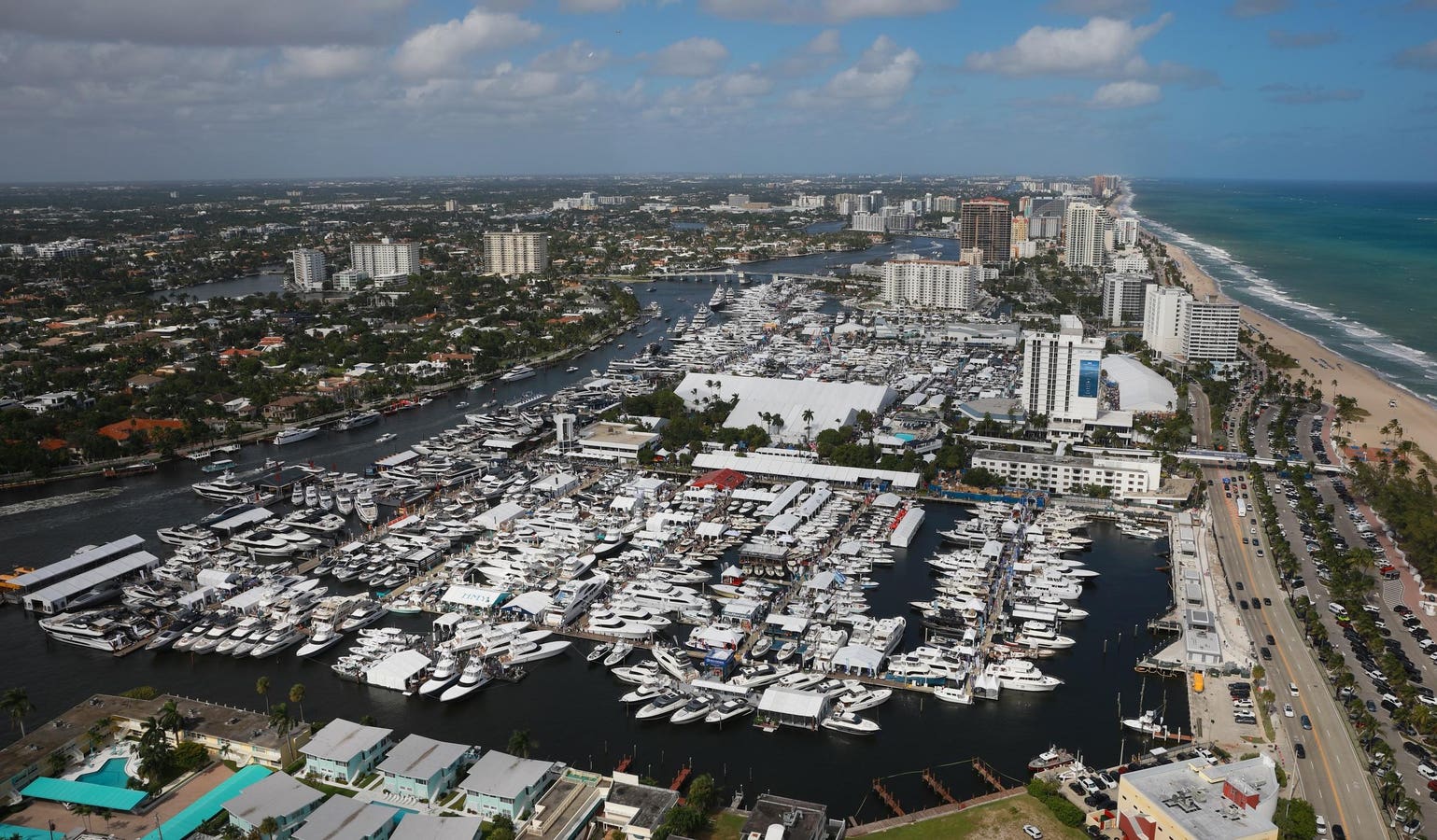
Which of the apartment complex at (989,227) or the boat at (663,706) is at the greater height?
the apartment complex at (989,227)

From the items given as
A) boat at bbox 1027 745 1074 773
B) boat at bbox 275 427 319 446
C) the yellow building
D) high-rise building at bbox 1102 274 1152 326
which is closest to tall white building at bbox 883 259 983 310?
high-rise building at bbox 1102 274 1152 326

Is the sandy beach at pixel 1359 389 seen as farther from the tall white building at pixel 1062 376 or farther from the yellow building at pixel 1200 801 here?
the yellow building at pixel 1200 801

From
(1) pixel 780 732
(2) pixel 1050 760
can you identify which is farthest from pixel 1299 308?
(1) pixel 780 732

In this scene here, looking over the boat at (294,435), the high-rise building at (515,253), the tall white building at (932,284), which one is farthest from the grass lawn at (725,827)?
the high-rise building at (515,253)

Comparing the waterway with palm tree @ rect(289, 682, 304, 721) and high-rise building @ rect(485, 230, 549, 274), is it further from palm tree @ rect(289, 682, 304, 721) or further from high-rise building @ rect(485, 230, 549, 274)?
high-rise building @ rect(485, 230, 549, 274)

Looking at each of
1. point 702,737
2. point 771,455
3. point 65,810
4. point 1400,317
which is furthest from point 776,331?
point 65,810
